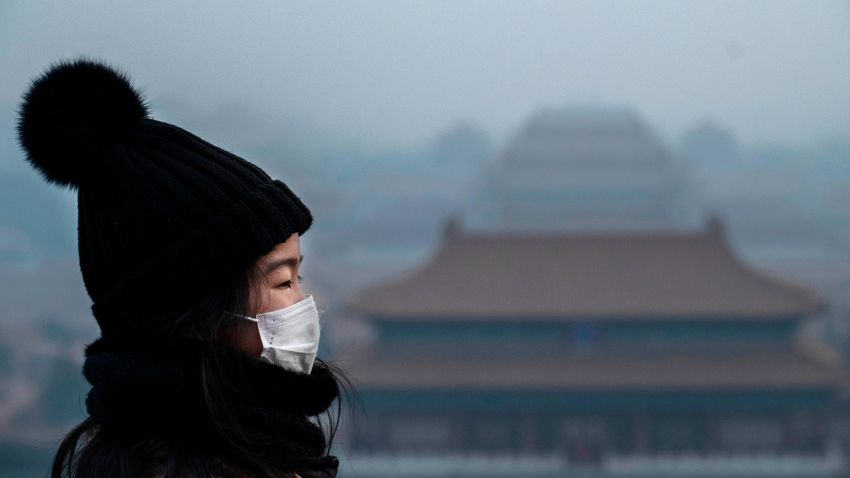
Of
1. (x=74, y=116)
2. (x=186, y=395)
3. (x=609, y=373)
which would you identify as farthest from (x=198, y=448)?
(x=609, y=373)

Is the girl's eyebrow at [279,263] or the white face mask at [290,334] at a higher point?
the girl's eyebrow at [279,263]

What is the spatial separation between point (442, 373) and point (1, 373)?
769 cm

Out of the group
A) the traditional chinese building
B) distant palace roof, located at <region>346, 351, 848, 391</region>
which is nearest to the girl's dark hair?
distant palace roof, located at <region>346, 351, 848, 391</region>

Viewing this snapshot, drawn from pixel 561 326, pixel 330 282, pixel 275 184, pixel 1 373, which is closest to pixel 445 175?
pixel 330 282

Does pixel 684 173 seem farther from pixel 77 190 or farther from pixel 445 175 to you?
pixel 77 190

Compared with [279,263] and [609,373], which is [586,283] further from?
[279,263]

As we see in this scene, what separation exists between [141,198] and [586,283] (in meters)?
19.0

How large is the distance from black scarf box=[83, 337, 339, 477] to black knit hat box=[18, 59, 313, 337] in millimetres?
33

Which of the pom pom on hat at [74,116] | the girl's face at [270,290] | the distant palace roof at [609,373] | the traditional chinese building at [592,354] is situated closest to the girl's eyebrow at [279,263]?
the girl's face at [270,290]

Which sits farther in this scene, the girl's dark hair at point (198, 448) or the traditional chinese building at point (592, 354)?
the traditional chinese building at point (592, 354)

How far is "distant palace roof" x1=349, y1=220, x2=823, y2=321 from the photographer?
18781mm

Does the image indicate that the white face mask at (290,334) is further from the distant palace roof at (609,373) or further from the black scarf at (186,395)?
the distant palace roof at (609,373)

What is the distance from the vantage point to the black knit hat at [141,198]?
1.10 metres

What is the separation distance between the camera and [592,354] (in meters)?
19.9
